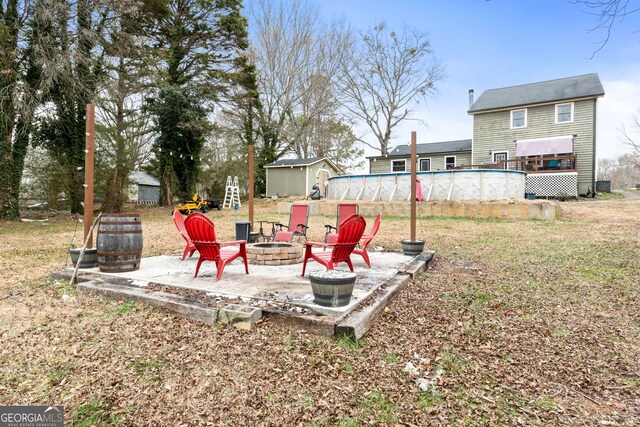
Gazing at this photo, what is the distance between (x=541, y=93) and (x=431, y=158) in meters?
6.97

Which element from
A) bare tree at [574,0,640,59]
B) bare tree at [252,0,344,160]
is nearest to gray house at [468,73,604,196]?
bare tree at [252,0,344,160]

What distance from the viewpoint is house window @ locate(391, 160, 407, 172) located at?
82.1ft

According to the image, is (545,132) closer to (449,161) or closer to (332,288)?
(449,161)

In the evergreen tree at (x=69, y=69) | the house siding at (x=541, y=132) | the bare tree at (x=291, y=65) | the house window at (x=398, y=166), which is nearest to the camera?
the evergreen tree at (x=69, y=69)

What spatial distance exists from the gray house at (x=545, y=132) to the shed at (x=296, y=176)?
9.50m

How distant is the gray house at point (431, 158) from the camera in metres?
23.2

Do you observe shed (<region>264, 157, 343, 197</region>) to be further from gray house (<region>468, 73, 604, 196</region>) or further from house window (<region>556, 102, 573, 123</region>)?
house window (<region>556, 102, 573, 123</region>)

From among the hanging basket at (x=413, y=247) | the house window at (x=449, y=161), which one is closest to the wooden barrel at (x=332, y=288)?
the hanging basket at (x=413, y=247)

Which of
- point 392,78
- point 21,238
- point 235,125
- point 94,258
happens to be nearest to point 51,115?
point 21,238

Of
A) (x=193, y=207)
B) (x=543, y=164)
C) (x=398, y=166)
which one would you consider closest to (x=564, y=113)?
(x=543, y=164)

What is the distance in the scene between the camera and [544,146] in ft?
65.0

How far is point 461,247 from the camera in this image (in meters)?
7.79

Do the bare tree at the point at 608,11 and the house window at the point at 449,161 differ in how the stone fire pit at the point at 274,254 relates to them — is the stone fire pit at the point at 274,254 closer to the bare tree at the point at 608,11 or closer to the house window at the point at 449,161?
the bare tree at the point at 608,11

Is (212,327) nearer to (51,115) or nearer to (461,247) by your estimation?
(461,247)
